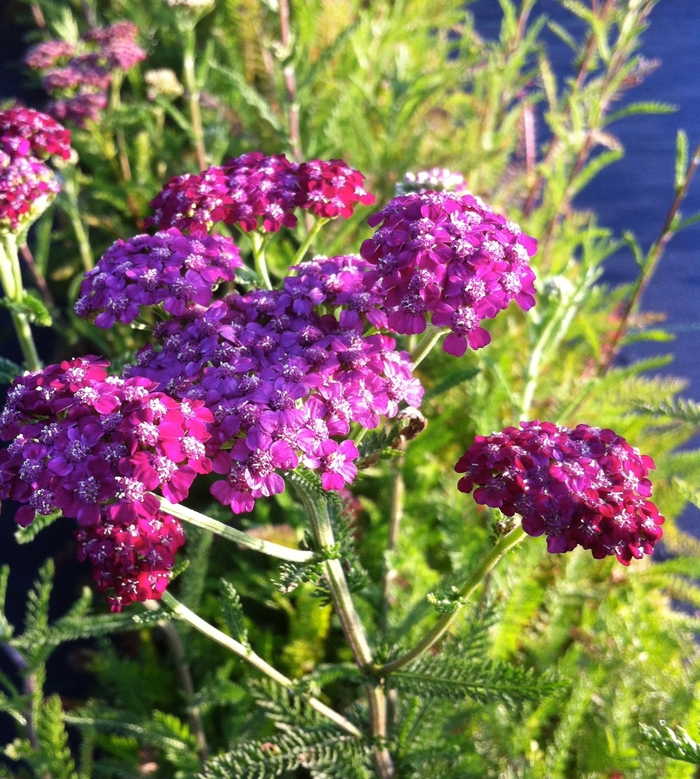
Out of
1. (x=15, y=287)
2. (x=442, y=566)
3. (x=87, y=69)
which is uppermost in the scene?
(x=87, y=69)

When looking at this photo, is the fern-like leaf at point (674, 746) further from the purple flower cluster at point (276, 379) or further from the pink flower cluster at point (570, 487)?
the purple flower cluster at point (276, 379)

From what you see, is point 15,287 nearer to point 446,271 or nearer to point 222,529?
point 222,529

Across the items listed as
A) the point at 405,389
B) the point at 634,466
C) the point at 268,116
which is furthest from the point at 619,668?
the point at 268,116

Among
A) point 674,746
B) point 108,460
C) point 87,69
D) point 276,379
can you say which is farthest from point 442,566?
point 87,69

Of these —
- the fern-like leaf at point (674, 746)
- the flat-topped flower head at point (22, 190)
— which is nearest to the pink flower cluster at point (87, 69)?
the flat-topped flower head at point (22, 190)

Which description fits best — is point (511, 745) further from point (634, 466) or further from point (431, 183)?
point (431, 183)
